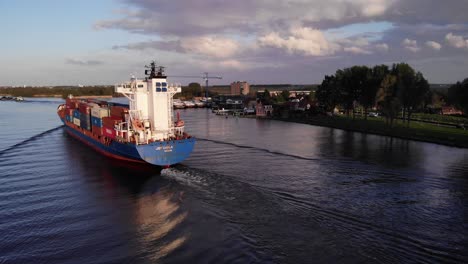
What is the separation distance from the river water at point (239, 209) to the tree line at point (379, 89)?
25.0 metres

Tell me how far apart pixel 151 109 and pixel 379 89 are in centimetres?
Result: 4956

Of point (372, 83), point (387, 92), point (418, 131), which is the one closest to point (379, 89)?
point (387, 92)

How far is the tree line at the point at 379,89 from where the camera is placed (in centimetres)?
6159

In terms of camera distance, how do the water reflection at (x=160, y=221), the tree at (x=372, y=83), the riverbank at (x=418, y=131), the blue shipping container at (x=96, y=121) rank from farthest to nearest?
the tree at (x=372, y=83)
the riverbank at (x=418, y=131)
the blue shipping container at (x=96, y=121)
the water reflection at (x=160, y=221)

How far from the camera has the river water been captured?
1653 centimetres

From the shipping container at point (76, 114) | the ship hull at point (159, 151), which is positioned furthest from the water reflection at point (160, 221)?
the shipping container at point (76, 114)

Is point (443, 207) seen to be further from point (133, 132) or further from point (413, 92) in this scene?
point (413, 92)

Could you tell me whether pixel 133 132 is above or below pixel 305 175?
above

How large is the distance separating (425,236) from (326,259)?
6127mm

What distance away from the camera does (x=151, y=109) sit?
34.4 metres

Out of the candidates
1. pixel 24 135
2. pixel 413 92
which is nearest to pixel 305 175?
pixel 413 92

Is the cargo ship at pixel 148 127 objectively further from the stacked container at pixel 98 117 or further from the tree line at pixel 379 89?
the tree line at pixel 379 89

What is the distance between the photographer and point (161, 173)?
31.3 metres

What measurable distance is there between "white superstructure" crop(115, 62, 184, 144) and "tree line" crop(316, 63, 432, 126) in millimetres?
43881
